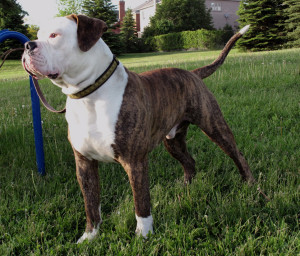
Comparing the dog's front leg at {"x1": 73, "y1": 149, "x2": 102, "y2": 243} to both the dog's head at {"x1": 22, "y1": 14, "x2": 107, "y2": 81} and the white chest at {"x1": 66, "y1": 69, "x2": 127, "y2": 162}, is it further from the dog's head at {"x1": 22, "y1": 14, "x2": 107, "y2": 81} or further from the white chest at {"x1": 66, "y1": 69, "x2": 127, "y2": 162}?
the dog's head at {"x1": 22, "y1": 14, "x2": 107, "y2": 81}

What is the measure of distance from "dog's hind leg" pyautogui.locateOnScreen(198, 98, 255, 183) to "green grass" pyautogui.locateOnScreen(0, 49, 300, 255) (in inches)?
4.9

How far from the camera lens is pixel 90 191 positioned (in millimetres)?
2311

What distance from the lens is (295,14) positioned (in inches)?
785

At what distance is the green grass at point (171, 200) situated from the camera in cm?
209

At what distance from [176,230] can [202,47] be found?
31.8 meters

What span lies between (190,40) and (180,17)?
25.2 ft

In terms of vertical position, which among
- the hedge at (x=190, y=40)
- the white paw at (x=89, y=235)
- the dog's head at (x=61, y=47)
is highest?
the hedge at (x=190, y=40)

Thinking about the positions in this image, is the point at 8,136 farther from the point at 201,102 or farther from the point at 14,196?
the point at 201,102

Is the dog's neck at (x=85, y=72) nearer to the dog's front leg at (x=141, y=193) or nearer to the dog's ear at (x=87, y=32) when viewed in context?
the dog's ear at (x=87, y=32)

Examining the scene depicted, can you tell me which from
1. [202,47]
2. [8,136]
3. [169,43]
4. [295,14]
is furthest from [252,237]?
[169,43]

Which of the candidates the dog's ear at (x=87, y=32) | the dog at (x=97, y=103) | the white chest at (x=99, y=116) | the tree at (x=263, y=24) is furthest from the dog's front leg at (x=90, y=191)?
the tree at (x=263, y=24)

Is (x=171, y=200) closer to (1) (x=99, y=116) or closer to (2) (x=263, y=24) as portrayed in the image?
(1) (x=99, y=116)

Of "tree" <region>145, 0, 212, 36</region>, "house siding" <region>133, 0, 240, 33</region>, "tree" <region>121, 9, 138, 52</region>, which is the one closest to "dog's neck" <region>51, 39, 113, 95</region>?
"tree" <region>121, 9, 138, 52</region>

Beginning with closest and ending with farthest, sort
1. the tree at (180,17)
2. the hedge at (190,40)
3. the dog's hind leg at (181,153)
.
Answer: the dog's hind leg at (181,153) → the hedge at (190,40) → the tree at (180,17)
